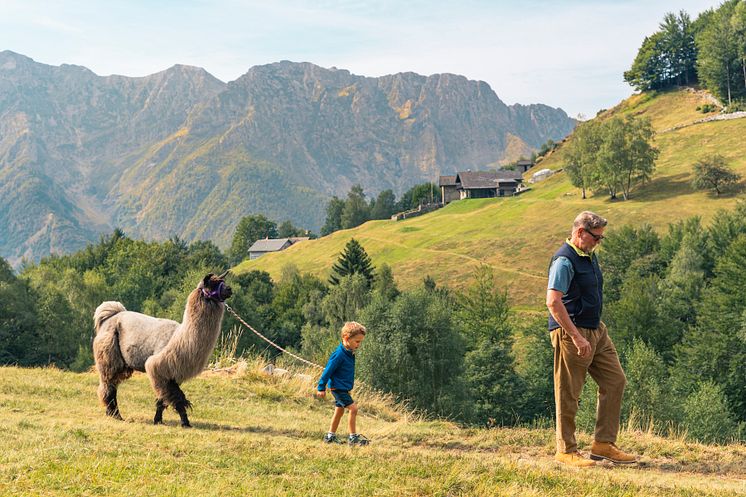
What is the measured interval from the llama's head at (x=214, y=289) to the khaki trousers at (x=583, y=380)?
5.77 m

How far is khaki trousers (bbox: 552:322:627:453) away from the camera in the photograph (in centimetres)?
858

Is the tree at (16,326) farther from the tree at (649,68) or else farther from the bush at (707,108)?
the tree at (649,68)

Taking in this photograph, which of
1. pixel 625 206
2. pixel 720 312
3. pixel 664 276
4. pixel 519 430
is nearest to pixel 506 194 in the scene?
pixel 625 206

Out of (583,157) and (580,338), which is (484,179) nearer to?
(583,157)

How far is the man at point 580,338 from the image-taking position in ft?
27.5

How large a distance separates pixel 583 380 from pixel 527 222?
98.6 metres

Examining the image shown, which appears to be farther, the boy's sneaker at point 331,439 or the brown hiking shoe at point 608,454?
the boy's sneaker at point 331,439

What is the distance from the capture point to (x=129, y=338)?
38.2 feet

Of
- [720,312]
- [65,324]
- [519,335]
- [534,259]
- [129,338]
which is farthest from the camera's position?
[534,259]

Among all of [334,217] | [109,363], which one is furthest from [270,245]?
[109,363]

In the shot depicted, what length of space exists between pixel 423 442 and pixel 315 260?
115 meters

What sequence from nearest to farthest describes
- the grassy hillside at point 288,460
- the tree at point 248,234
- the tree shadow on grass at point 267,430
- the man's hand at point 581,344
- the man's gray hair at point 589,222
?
the grassy hillside at point 288,460
the man's hand at point 581,344
the man's gray hair at point 589,222
the tree shadow on grass at point 267,430
the tree at point 248,234

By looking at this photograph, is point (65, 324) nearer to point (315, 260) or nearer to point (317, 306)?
point (317, 306)

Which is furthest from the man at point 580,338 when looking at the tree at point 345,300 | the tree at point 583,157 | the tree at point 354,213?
the tree at point 354,213
